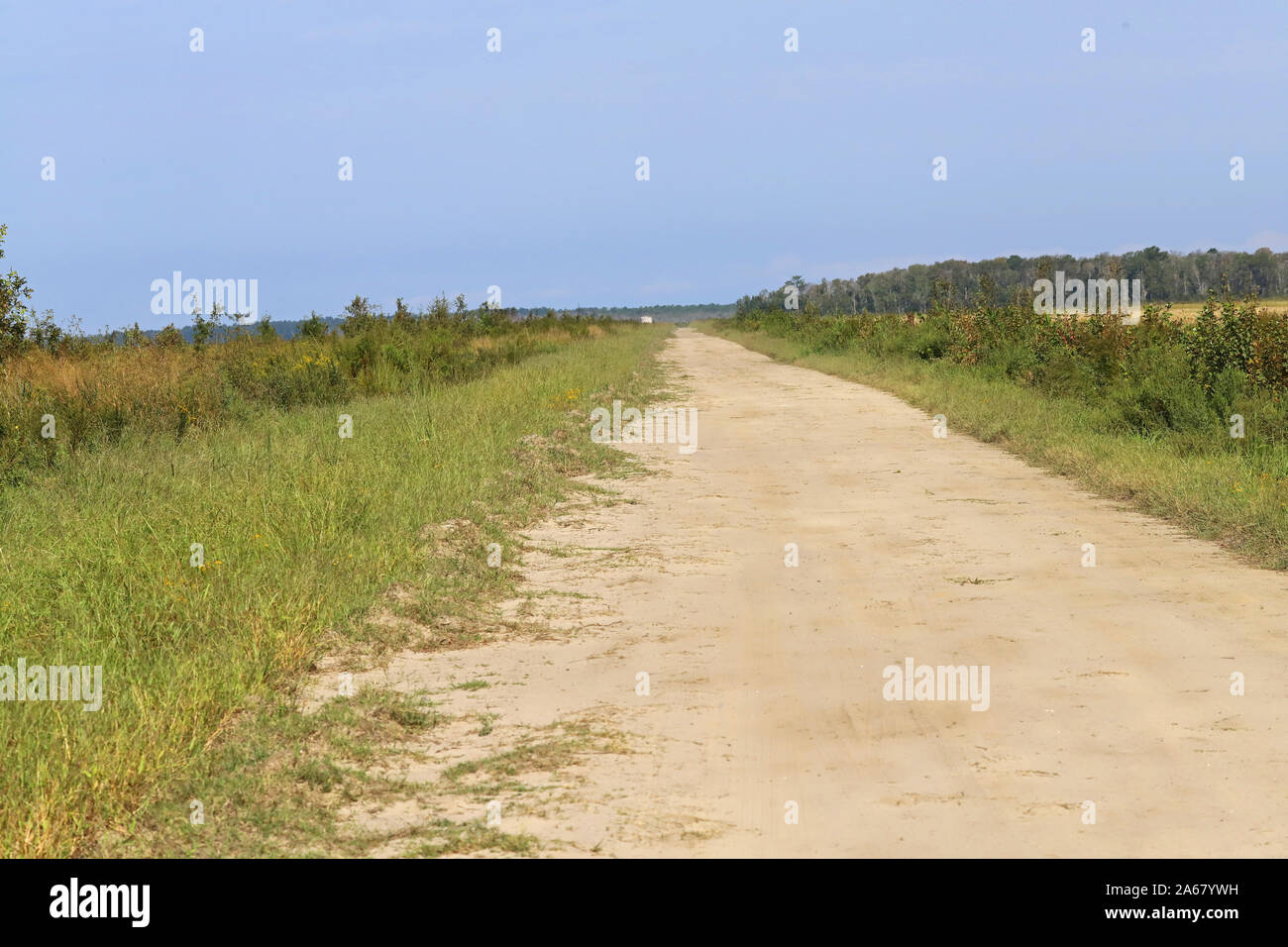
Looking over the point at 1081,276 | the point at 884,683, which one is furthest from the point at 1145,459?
the point at 1081,276

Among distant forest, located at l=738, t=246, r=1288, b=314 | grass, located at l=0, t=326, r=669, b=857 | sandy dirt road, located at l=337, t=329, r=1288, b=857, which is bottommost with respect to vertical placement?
sandy dirt road, located at l=337, t=329, r=1288, b=857

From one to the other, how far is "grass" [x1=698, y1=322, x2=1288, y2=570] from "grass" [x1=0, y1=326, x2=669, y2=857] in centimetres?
537

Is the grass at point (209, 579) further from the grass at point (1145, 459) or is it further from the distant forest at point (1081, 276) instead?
the distant forest at point (1081, 276)

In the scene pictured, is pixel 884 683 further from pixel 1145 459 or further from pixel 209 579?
pixel 1145 459

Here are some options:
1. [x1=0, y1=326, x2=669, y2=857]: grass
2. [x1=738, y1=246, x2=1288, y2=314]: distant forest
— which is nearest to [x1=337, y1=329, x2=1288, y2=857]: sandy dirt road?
[x1=0, y1=326, x2=669, y2=857]: grass

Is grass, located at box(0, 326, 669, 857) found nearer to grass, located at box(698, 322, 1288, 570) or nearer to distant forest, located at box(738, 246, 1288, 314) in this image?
grass, located at box(698, 322, 1288, 570)

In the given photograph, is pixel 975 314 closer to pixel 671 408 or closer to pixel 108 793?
pixel 671 408

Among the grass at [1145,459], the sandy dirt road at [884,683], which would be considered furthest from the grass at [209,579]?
the grass at [1145,459]

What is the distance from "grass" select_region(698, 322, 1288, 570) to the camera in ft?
30.6

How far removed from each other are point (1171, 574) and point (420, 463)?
271 inches

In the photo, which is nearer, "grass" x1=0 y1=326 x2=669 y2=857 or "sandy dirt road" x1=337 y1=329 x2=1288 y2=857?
"sandy dirt road" x1=337 y1=329 x2=1288 y2=857

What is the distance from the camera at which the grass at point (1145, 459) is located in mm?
9328

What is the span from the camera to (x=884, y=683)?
19.5ft

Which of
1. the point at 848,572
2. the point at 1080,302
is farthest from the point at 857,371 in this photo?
the point at 848,572
